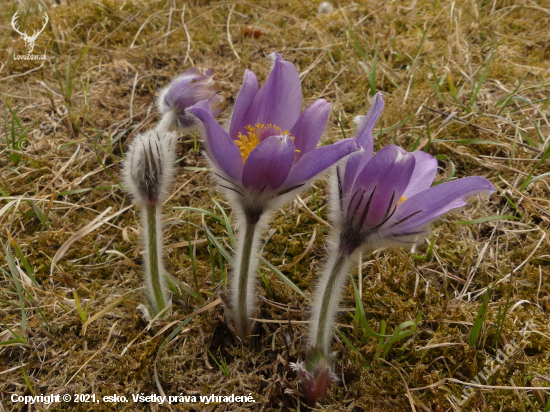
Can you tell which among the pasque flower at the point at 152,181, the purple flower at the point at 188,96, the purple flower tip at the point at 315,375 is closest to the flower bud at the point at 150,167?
the pasque flower at the point at 152,181

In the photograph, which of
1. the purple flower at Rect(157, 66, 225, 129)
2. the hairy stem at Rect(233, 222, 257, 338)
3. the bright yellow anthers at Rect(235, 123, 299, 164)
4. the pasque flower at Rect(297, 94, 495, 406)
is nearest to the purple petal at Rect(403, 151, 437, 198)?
the pasque flower at Rect(297, 94, 495, 406)

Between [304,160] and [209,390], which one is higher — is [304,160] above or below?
above

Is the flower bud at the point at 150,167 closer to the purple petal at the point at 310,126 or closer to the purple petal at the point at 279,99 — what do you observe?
the purple petal at the point at 279,99

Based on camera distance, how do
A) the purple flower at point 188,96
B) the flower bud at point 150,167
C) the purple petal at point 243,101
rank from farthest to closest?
the purple flower at point 188,96
the flower bud at point 150,167
the purple petal at point 243,101

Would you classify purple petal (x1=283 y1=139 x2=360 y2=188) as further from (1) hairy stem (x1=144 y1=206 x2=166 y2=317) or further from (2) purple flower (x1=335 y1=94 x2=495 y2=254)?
(1) hairy stem (x1=144 y1=206 x2=166 y2=317)

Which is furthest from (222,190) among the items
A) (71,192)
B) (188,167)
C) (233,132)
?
(71,192)

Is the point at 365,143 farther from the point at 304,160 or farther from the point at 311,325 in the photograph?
the point at 311,325

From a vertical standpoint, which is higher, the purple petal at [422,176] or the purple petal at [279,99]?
the purple petal at [279,99]
